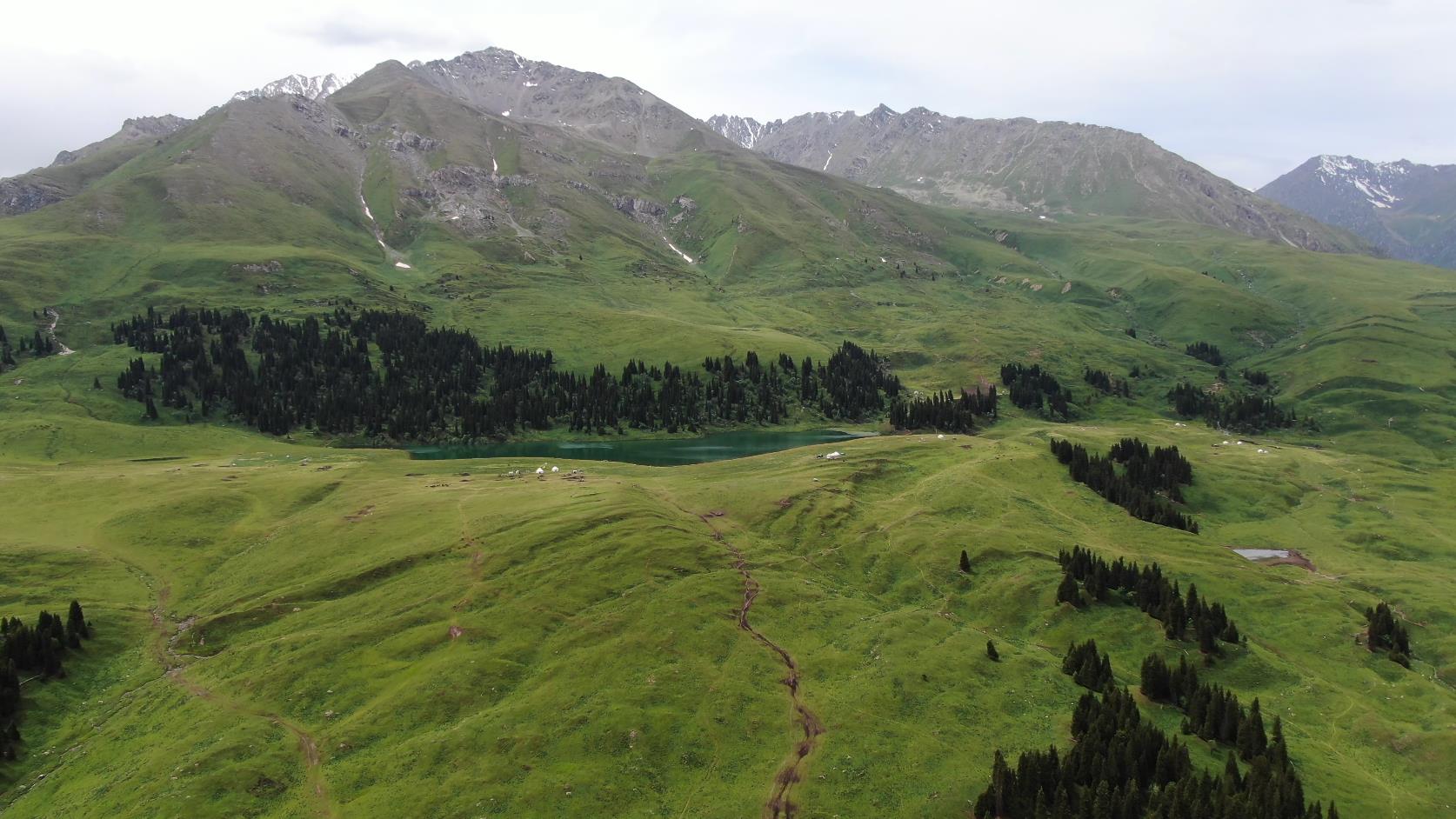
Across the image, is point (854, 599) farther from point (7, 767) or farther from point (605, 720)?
point (7, 767)

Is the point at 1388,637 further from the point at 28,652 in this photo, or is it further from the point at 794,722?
the point at 28,652

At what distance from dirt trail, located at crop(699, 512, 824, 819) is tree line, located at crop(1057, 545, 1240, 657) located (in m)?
35.7

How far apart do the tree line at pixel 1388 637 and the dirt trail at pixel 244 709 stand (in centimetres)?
10076

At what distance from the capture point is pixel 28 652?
216 feet

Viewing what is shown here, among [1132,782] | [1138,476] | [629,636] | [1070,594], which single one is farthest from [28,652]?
[1138,476]

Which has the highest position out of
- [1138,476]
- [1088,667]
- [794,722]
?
[1138,476]

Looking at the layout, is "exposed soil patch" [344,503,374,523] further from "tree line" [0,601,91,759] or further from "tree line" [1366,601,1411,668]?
"tree line" [1366,601,1411,668]

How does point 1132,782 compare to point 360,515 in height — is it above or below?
below

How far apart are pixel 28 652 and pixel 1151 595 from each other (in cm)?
11238

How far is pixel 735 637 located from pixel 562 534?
96.6ft

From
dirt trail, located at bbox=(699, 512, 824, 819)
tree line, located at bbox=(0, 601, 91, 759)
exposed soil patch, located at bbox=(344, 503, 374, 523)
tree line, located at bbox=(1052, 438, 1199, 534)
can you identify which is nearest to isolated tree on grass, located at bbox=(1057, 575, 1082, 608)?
dirt trail, located at bbox=(699, 512, 824, 819)

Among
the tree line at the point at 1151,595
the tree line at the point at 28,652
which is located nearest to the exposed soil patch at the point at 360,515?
the tree line at the point at 28,652

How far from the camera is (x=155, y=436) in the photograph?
180m

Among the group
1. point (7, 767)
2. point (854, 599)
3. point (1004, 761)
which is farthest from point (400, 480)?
point (1004, 761)
